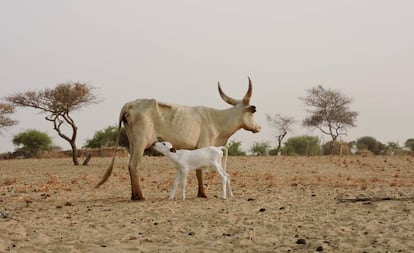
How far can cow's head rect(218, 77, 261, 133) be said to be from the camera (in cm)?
1371

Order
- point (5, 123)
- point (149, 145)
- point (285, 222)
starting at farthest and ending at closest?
point (5, 123) < point (149, 145) < point (285, 222)

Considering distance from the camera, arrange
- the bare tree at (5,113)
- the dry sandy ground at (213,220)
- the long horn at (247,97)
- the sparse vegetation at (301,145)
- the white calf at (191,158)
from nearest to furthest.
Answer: the dry sandy ground at (213,220)
the white calf at (191,158)
the long horn at (247,97)
the bare tree at (5,113)
the sparse vegetation at (301,145)

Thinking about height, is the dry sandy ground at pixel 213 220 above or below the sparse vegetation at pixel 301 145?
below

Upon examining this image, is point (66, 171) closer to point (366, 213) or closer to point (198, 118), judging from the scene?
point (198, 118)

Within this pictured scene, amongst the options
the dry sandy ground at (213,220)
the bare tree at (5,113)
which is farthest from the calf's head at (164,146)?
the bare tree at (5,113)

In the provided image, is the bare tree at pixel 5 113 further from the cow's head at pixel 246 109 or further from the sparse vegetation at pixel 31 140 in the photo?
the cow's head at pixel 246 109

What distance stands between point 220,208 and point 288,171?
1250 cm

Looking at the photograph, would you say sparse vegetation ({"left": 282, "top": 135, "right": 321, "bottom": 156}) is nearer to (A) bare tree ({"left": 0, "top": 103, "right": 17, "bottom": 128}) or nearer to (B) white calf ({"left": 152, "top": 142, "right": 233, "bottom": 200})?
(A) bare tree ({"left": 0, "top": 103, "right": 17, "bottom": 128})

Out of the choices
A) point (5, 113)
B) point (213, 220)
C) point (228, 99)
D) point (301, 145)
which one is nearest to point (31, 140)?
point (5, 113)

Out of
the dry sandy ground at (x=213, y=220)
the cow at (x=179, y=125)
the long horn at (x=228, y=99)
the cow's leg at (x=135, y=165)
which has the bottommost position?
the dry sandy ground at (x=213, y=220)

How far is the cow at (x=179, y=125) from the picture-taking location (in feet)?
39.9

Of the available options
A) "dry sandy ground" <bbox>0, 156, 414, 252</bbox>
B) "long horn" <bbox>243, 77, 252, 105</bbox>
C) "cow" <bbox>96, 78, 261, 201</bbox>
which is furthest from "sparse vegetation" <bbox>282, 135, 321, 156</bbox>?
"cow" <bbox>96, 78, 261, 201</bbox>

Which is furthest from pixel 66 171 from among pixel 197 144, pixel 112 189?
pixel 197 144

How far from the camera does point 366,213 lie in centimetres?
968
